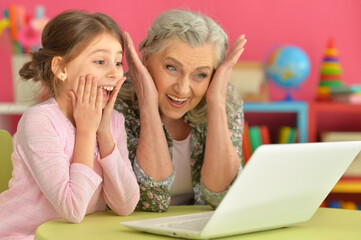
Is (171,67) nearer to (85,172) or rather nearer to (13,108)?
(85,172)

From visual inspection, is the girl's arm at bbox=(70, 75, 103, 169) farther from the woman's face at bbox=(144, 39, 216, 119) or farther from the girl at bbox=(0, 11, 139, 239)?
the woman's face at bbox=(144, 39, 216, 119)

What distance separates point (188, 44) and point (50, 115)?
47cm

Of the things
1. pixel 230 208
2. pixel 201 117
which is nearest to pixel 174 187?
pixel 201 117

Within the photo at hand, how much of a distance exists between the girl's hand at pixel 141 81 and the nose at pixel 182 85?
0.06 meters

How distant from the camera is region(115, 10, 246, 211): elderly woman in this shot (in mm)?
1547

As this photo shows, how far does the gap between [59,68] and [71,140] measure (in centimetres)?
18

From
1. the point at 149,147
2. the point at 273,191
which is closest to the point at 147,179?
the point at 149,147

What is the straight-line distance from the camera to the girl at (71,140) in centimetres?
122

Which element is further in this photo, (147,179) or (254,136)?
(254,136)

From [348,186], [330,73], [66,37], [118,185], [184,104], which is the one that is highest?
[66,37]

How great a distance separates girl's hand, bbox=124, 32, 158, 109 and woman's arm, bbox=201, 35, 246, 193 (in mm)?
163

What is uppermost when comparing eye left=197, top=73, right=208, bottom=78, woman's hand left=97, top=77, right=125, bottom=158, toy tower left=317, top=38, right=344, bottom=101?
eye left=197, top=73, right=208, bottom=78

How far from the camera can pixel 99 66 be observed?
1348 mm

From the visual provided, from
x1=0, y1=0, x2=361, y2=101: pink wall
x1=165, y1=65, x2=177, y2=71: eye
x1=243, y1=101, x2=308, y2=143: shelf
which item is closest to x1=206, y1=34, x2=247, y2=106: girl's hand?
x1=165, y1=65, x2=177, y2=71: eye
